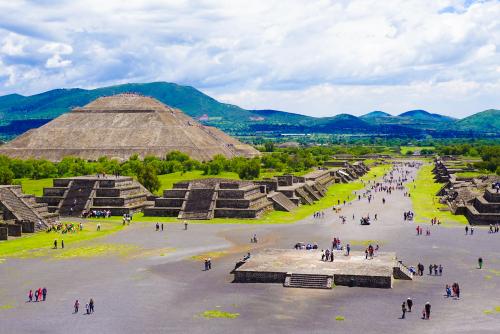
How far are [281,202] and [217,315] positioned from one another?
50.1 meters

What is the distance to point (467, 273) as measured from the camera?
4416cm

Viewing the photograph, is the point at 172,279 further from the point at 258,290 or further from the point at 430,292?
the point at 430,292

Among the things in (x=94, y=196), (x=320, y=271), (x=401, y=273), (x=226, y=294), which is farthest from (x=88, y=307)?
(x=94, y=196)

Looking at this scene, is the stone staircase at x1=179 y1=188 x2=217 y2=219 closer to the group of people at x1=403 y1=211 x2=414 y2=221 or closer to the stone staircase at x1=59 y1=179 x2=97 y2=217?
the stone staircase at x1=59 y1=179 x2=97 y2=217

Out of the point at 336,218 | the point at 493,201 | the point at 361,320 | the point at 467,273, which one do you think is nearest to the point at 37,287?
the point at 361,320

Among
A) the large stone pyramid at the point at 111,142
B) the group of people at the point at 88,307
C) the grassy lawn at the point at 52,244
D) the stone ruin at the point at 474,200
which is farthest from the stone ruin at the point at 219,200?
the large stone pyramid at the point at 111,142

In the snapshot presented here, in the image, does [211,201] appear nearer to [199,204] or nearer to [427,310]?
[199,204]

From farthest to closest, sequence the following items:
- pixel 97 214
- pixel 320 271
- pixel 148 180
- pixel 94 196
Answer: pixel 148 180 → pixel 94 196 → pixel 97 214 → pixel 320 271

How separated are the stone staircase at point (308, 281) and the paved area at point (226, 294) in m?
0.68

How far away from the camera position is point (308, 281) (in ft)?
135

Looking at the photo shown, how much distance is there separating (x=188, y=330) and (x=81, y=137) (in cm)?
16498

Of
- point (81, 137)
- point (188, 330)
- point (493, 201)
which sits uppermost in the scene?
point (81, 137)

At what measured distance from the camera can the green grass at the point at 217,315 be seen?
1345 inches

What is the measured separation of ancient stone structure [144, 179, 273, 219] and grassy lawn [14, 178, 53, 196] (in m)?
28.9
